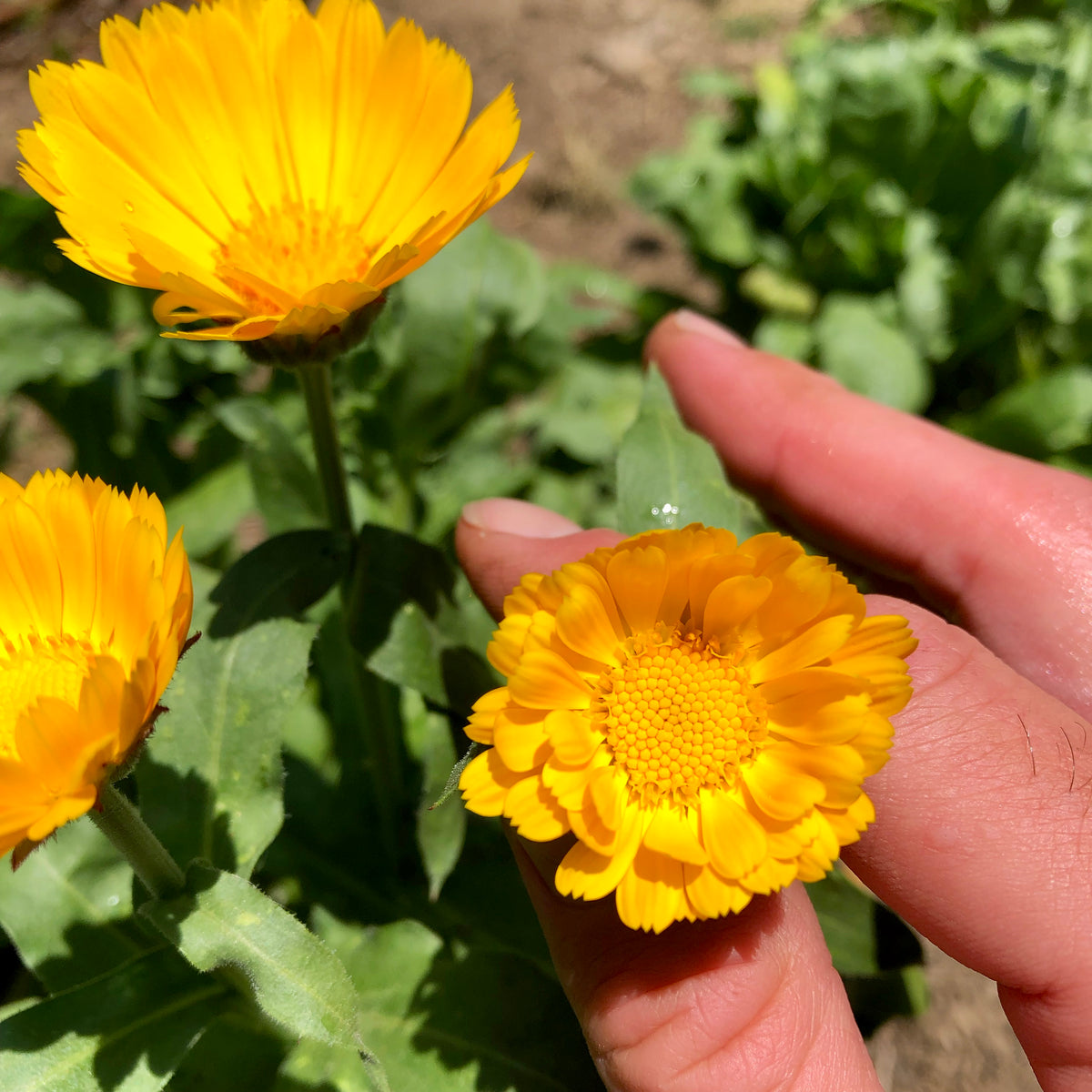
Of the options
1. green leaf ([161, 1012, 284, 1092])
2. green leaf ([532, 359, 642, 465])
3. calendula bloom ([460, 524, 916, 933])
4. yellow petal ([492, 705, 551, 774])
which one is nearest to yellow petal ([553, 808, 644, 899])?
calendula bloom ([460, 524, 916, 933])

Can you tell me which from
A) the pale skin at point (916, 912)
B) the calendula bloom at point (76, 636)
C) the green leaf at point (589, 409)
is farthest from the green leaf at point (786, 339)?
the calendula bloom at point (76, 636)

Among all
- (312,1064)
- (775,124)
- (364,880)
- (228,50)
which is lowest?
(364,880)

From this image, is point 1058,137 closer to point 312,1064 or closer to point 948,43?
point 948,43

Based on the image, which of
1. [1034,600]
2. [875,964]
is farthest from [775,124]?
[875,964]

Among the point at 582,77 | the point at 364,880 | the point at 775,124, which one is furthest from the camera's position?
the point at 582,77

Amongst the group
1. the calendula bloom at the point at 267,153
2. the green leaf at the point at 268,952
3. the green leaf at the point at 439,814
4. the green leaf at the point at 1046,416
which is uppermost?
the calendula bloom at the point at 267,153

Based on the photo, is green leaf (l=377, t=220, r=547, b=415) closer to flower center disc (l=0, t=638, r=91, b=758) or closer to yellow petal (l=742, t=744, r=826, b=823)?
flower center disc (l=0, t=638, r=91, b=758)

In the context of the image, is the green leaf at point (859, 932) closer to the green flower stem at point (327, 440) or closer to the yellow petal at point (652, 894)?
the yellow petal at point (652, 894)
